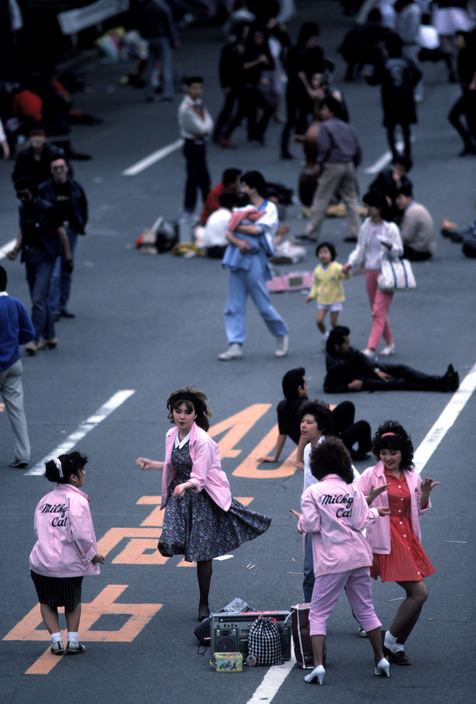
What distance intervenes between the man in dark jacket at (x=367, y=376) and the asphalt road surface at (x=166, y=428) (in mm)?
153

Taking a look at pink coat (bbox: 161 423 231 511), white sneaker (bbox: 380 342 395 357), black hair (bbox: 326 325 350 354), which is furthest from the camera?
white sneaker (bbox: 380 342 395 357)

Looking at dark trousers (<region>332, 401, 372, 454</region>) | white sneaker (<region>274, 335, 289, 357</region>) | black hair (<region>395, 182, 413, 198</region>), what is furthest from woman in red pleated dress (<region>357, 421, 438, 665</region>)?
black hair (<region>395, 182, 413, 198</region>)

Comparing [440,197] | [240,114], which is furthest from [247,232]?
[240,114]

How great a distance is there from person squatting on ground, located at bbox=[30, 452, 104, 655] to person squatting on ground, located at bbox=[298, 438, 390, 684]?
1.46 metres

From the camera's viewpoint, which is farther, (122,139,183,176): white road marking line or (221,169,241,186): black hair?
(122,139,183,176): white road marking line

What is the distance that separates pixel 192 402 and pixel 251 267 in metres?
5.75

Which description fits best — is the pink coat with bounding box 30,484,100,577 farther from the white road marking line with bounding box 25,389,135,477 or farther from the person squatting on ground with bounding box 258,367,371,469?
the white road marking line with bounding box 25,389,135,477

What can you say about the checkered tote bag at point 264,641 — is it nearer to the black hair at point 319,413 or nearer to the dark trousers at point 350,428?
the black hair at point 319,413

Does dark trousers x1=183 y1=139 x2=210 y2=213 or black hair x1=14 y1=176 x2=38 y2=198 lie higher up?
black hair x1=14 y1=176 x2=38 y2=198

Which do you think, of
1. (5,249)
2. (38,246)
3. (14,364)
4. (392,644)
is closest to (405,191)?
(38,246)

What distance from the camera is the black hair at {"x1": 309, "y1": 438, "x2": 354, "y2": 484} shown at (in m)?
7.20

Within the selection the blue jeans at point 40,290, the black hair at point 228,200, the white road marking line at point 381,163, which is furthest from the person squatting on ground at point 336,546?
the white road marking line at point 381,163

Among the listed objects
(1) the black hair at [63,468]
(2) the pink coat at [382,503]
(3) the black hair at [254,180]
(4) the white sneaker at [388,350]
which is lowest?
(4) the white sneaker at [388,350]

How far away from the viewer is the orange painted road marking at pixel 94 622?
7.66 m
